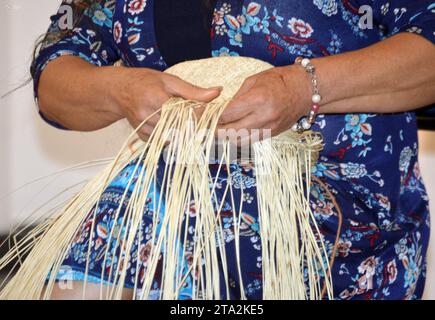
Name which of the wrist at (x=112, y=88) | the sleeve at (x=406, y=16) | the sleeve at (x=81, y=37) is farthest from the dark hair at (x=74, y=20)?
the sleeve at (x=406, y=16)

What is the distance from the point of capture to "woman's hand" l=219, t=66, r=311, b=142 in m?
0.86

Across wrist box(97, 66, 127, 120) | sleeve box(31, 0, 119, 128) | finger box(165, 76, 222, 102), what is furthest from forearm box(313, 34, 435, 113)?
sleeve box(31, 0, 119, 128)

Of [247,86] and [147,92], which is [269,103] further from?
[147,92]

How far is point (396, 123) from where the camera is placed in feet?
3.32

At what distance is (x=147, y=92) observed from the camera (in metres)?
0.90

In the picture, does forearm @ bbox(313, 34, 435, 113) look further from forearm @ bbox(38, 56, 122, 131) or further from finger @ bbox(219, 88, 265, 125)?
forearm @ bbox(38, 56, 122, 131)

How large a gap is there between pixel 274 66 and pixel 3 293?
42 cm

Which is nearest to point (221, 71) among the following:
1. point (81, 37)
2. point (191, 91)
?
point (191, 91)

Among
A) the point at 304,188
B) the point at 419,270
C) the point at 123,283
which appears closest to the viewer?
the point at 123,283

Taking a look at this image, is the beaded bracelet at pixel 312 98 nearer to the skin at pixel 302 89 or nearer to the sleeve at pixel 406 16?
the skin at pixel 302 89

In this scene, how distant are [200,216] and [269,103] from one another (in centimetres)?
15

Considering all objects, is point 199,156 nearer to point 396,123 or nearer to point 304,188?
point 304,188

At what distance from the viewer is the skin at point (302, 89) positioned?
0.86 metres
